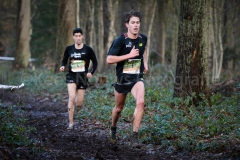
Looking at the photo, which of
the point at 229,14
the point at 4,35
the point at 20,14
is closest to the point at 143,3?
the point at 20,14

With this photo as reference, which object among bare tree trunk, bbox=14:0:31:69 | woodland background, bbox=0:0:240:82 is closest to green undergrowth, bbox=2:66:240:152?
woodland background, bbox=0:0:240:82

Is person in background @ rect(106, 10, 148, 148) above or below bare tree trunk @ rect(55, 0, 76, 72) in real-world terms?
below

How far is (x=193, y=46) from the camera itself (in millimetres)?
10617

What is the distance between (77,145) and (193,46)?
171 inches

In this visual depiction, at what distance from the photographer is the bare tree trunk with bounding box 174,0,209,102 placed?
34.7 ft

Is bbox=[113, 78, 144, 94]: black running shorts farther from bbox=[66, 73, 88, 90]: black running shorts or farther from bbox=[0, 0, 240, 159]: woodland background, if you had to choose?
bbox=[66, 73, 88, 90]: black running shorts

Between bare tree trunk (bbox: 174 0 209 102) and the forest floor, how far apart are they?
104 inches

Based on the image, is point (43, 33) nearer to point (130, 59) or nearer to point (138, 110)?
point (130, 59)

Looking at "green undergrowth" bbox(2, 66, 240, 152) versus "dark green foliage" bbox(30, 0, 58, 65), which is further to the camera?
"dark green foliage" bbox(30, 0, 58, 65)

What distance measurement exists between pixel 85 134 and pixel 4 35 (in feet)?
111

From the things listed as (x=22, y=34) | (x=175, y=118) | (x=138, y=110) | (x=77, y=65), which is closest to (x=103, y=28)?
(x=22, y=34)

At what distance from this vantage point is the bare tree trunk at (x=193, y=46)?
10.6 metres

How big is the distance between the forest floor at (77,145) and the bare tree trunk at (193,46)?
263 cm

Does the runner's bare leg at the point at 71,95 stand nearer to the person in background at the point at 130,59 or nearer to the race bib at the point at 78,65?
the race bib at the point at 78,65
